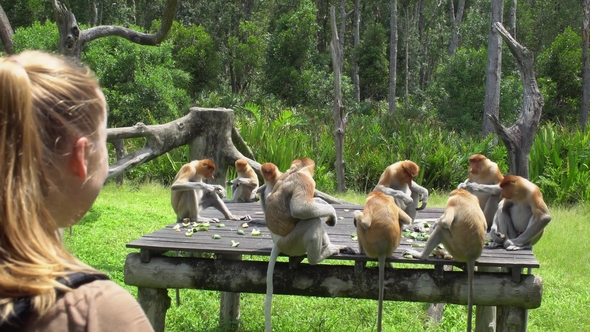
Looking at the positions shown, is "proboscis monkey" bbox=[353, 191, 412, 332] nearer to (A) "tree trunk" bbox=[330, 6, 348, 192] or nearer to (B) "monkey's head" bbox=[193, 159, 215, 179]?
(B) "monkey's head" bbox=[193, 159, 215, 179]

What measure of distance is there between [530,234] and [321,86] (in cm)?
1711

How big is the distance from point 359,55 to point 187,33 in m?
8.72

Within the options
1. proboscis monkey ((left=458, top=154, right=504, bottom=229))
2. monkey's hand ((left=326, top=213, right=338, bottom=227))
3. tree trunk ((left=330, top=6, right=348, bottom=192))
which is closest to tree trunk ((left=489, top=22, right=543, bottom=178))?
proboscis monkey ((left=458, top=154, right=504, bottom=229))

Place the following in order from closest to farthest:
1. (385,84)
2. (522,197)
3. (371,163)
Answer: (522,197), (371,163), (385,84)

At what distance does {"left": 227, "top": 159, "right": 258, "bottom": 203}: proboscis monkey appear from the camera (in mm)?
6055

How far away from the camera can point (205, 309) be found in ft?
Result: 20.3

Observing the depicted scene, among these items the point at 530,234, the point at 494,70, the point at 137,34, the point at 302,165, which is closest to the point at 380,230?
the point at 302,165

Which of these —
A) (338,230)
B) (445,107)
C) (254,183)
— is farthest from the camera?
(445,107)

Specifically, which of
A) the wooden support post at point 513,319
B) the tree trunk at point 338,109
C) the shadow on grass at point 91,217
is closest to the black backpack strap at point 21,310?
the wooden support post at point 513,319

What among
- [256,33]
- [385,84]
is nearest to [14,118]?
[256,33]

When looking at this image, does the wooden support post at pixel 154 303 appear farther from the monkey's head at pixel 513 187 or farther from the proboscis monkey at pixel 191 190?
the monkey's head at pixel 513 187

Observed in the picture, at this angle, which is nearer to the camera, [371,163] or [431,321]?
[431,321]

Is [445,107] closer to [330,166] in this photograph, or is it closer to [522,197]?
[330,166]

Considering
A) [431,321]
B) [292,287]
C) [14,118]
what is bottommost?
[431,321]
